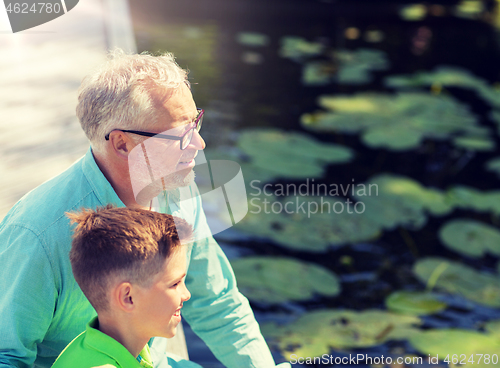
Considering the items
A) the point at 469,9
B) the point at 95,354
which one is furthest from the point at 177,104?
the point at 469,9

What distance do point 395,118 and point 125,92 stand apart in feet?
9.98

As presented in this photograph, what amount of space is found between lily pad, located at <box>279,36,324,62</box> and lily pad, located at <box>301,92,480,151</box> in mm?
907

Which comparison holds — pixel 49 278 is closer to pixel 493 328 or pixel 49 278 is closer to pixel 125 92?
pixel 125 92

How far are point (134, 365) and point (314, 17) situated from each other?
17.1 feet

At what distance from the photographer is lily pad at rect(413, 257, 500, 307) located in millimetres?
2230

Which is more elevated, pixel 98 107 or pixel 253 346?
pixel 98 107

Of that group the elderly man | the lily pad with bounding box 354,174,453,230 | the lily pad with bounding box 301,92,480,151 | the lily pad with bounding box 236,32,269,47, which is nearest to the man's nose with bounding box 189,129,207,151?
the elderly man

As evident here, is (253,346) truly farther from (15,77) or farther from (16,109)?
(15,77)

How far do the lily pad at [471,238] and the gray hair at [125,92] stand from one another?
2.00 m

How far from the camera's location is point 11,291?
865 mm

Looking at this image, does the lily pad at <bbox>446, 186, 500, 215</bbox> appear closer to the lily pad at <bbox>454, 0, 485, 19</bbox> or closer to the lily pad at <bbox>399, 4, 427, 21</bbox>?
the lily pad at <bbox>399, 4, 427, 21</bbox>

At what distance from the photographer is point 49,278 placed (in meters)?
0.89

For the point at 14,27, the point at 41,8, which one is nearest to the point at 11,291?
the point at 41,8

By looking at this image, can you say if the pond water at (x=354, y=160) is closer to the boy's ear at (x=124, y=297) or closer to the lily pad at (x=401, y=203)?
the lily pad at (x=401, y=203)
